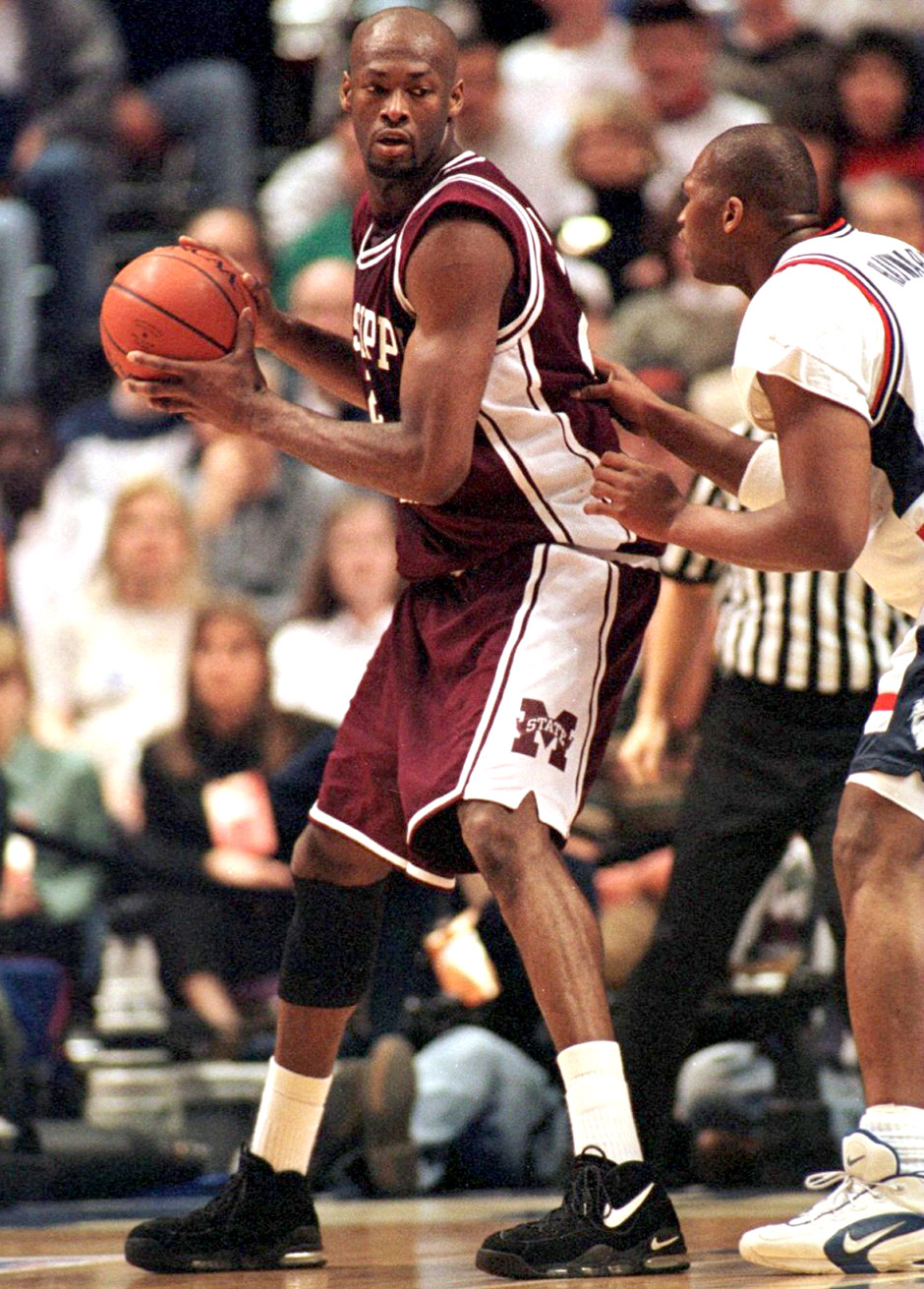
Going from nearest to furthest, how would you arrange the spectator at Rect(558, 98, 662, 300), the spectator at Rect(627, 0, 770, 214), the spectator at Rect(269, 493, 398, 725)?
the spectator at Rect(269, 493, 398, 725), the spectator at Rect(558, 98, 662, 300), the spectator at Rect(627, 0, 770, 214)

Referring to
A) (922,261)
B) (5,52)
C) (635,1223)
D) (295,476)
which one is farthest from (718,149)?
(5,52)

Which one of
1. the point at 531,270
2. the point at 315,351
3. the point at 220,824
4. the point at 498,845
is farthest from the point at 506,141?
the point at 498,845

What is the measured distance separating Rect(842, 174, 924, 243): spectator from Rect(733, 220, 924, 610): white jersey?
12.8 feet

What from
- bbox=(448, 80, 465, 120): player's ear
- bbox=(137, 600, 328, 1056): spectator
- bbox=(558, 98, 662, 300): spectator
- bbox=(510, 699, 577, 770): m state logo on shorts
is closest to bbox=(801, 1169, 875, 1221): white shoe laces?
bbox=(510, 699, 577, 770): m state logo on shorts

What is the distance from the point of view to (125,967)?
6.93m

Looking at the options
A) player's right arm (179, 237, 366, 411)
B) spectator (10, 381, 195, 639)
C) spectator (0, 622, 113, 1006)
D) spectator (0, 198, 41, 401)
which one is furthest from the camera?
spectator (0, 198, 41, 401)

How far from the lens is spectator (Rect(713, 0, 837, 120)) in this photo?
356 inches

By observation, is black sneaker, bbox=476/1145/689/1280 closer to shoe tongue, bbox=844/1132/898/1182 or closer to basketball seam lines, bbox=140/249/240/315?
shoe tongue, bbox=844/1132/898/1182

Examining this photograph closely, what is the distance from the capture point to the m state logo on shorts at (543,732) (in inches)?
144

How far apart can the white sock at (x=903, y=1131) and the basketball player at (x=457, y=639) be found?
40 cm

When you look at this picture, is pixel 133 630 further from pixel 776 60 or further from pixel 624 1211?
pixel 624 1211

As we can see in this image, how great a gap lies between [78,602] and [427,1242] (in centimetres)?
464

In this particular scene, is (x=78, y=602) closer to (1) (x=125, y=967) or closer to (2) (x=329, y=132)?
(1) (x=125, y=967)

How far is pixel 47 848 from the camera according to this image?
22.9 feet
